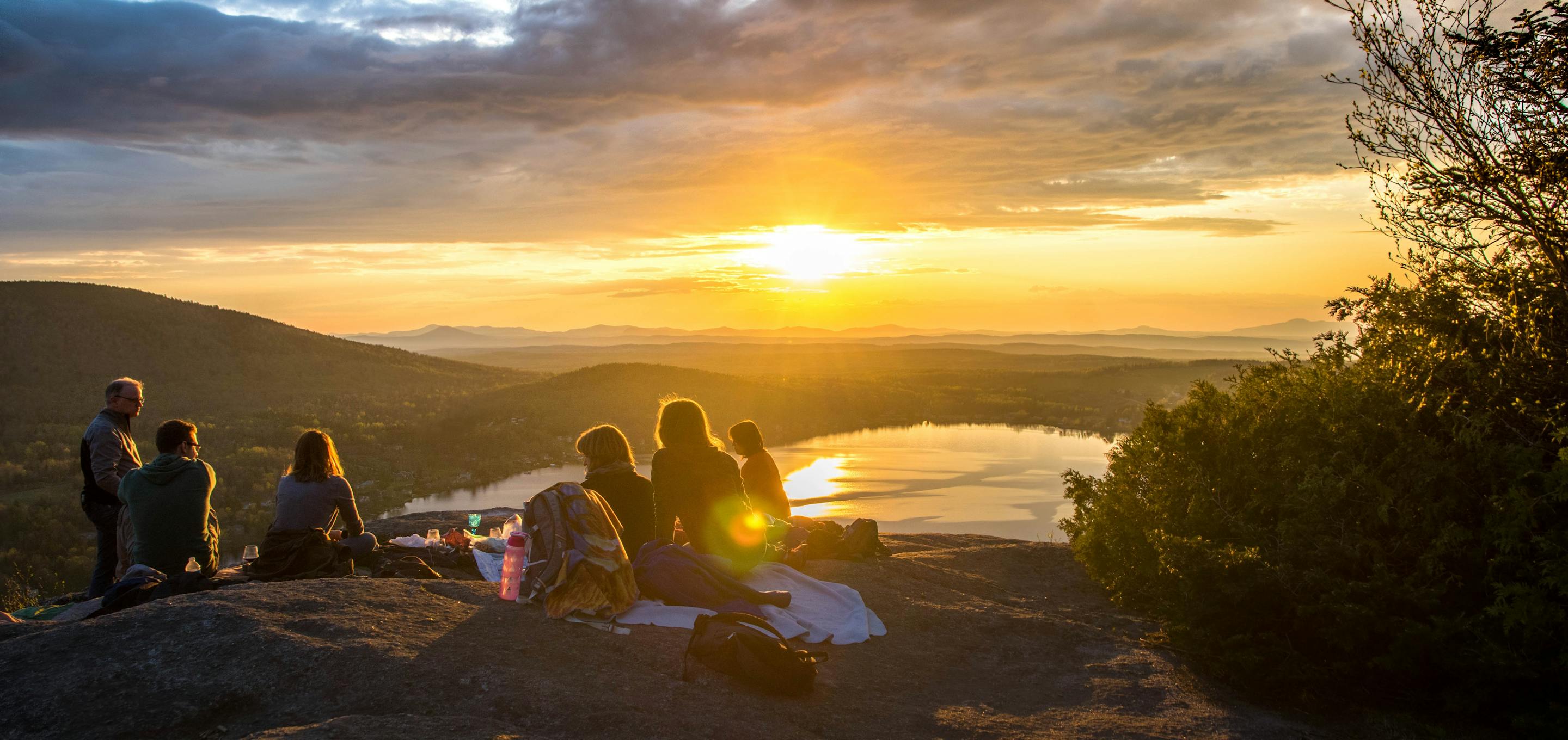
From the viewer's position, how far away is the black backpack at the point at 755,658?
5375 millimetres

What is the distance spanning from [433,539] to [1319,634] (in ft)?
24.8

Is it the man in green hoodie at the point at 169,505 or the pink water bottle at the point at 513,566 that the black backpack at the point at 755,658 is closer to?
the pink water bottle at the point at 513,566

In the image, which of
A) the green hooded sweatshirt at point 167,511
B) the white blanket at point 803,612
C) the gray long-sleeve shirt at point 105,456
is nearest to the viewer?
the white blanket at point 803,612

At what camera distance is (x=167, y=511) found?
6895mm

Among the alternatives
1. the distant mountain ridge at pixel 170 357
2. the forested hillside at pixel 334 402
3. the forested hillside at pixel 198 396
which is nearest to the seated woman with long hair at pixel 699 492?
the forested hillside at pixel 334 402

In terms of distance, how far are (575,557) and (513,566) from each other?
26.6 inches

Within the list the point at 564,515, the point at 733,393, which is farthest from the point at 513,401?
the point at 564,515

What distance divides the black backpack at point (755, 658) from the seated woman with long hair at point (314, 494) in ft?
10.6

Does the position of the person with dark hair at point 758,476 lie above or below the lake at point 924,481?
above

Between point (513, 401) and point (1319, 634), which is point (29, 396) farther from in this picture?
point (1319, 634)

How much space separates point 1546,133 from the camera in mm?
6496

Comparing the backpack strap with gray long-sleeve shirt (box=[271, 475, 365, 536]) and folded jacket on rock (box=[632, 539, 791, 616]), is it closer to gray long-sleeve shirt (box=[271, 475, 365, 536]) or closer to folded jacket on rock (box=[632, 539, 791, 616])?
folded jacket on rock (box=[632, 539, 791, 616])

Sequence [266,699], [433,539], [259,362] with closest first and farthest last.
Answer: [266,699] → [433,539] → [259,362]

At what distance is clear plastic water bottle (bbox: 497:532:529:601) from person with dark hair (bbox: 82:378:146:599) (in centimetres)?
334
